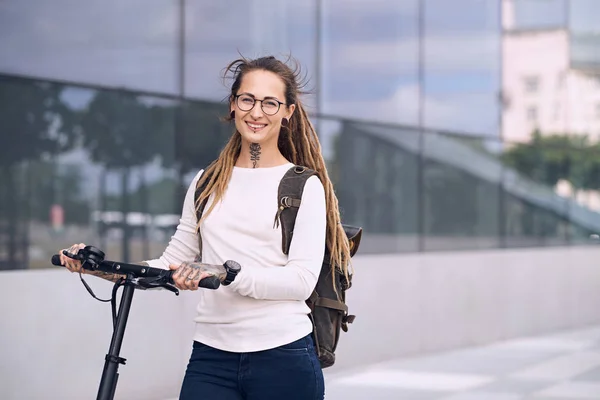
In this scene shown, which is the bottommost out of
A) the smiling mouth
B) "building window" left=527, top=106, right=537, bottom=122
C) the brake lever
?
the brake lever

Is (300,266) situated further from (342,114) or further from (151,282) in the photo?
(342,114)

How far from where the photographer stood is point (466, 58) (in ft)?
37.1

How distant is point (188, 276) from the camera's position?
2.58 meters

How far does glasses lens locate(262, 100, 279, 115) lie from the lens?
118 inches

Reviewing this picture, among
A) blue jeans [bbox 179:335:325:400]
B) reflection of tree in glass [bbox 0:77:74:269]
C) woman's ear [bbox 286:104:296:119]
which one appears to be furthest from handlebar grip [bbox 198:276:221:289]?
reflection of tree in glass [bbox 0:77:74:269]

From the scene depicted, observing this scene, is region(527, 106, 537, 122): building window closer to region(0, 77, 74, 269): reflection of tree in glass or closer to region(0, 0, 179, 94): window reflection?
region(0, 0, 179, 94): window reflection

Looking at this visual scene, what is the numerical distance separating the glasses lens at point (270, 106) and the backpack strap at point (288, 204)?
0.19 m

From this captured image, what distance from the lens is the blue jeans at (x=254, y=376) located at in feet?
9.48

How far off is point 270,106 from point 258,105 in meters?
0.04

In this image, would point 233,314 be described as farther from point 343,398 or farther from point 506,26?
point 506,26

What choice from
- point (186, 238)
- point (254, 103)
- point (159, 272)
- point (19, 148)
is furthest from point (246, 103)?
point (19, 148)

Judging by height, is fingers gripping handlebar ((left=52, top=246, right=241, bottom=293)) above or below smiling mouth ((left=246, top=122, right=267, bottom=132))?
below

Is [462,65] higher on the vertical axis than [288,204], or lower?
higher

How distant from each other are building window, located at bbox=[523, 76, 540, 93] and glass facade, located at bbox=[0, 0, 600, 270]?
0.17 ft
